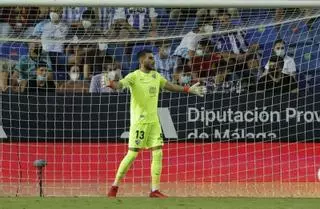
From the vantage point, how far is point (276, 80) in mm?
12875

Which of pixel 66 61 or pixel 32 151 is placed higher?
pixel 66 61

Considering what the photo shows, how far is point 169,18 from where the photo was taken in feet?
43.9

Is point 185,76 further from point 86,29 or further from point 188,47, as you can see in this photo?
point 86,29

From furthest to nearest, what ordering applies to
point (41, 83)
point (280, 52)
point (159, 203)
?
point (280, 52)
point (41, 83)
point (159, 203)

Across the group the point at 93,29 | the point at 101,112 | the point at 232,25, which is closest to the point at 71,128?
the point at 101,112

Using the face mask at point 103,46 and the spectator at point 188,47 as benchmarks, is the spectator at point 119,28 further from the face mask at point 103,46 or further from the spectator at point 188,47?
A: the spectator at point 188,47

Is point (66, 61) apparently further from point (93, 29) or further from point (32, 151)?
point (32, 151)

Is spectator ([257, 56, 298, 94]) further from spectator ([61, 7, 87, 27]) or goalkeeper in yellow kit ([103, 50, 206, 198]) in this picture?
spectator ([61, 7, 87, 27])

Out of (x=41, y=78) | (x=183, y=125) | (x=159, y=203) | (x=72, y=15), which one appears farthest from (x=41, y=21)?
(x=159, y=203)

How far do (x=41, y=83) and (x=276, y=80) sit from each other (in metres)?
3.67

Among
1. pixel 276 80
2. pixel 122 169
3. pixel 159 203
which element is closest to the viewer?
pixel 159 203

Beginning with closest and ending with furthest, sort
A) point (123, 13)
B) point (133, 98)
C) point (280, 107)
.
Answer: point (133, 98)
point (280, 107)
point (123, 13)

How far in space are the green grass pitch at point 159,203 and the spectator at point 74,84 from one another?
3.15 metres

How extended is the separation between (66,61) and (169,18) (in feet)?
5.91
